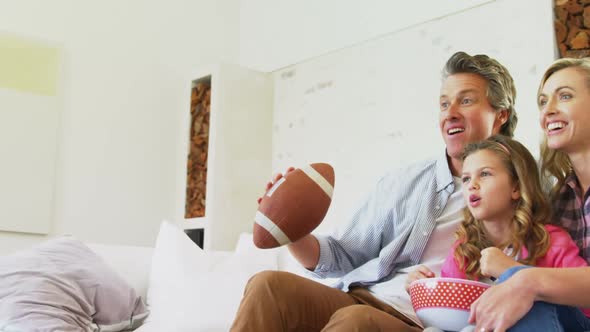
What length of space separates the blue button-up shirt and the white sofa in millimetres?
517

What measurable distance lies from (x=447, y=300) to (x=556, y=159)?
0.53 metres

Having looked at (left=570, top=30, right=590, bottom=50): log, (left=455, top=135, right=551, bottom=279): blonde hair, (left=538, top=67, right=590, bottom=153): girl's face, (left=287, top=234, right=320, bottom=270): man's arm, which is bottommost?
(left=287, top=234, right=320, bottom=270): man's arm

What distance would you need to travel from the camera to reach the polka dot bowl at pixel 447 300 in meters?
1.39

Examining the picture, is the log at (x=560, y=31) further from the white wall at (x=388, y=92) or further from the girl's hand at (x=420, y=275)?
the girl's hand at (x=420, y=275)

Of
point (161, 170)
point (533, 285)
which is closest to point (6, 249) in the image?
point (161, 170)

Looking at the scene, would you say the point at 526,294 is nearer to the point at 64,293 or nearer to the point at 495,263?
the point at 495,263

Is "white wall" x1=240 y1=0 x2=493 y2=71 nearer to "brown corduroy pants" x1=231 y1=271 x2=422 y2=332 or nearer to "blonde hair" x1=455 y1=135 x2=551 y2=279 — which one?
"blonde hair" x1=455 y1=135 x2=551 y2=279

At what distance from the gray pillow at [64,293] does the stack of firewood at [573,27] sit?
1870 millimetres

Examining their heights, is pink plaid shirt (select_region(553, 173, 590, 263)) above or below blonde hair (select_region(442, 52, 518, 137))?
below

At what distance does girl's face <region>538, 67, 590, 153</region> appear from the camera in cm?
161

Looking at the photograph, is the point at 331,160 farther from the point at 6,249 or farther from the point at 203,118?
the point at 6,249

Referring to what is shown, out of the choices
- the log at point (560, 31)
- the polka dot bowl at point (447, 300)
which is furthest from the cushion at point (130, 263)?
the log at point (560, 31)

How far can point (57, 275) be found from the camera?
2400mm

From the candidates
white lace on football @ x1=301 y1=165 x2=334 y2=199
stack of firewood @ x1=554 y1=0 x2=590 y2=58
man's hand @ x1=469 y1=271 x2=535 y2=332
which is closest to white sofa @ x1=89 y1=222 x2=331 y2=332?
white lace on football @ x1=301 y1=165 x2=334 y2=199
